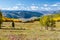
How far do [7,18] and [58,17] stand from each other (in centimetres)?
2124

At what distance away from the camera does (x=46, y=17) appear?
52531 millimetres

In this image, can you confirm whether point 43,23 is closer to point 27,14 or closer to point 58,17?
point 58,17

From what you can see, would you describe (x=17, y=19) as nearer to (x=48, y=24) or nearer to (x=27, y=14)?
(x=27, y=14)

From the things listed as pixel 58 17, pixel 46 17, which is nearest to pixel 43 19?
pixel 46 17

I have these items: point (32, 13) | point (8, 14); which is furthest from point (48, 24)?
point (32, 13)

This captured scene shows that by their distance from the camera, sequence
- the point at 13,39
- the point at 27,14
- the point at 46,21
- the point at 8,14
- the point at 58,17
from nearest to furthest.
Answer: the point at 13,39 < the point at 46,21 < the point at 8,14 < the point at 58,17 < the point at 27,14

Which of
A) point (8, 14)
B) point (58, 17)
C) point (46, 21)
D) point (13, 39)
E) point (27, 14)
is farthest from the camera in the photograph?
point (27, 14)

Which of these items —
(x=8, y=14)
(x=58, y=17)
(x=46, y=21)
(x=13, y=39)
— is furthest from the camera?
(x=58, y=17)

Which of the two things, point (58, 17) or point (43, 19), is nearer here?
point (43, 19)

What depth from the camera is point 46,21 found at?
51.1 metres

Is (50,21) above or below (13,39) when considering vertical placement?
below

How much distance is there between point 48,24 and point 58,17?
1339 inches

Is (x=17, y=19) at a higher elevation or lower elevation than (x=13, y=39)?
lower

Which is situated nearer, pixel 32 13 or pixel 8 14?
pixel 8 14
